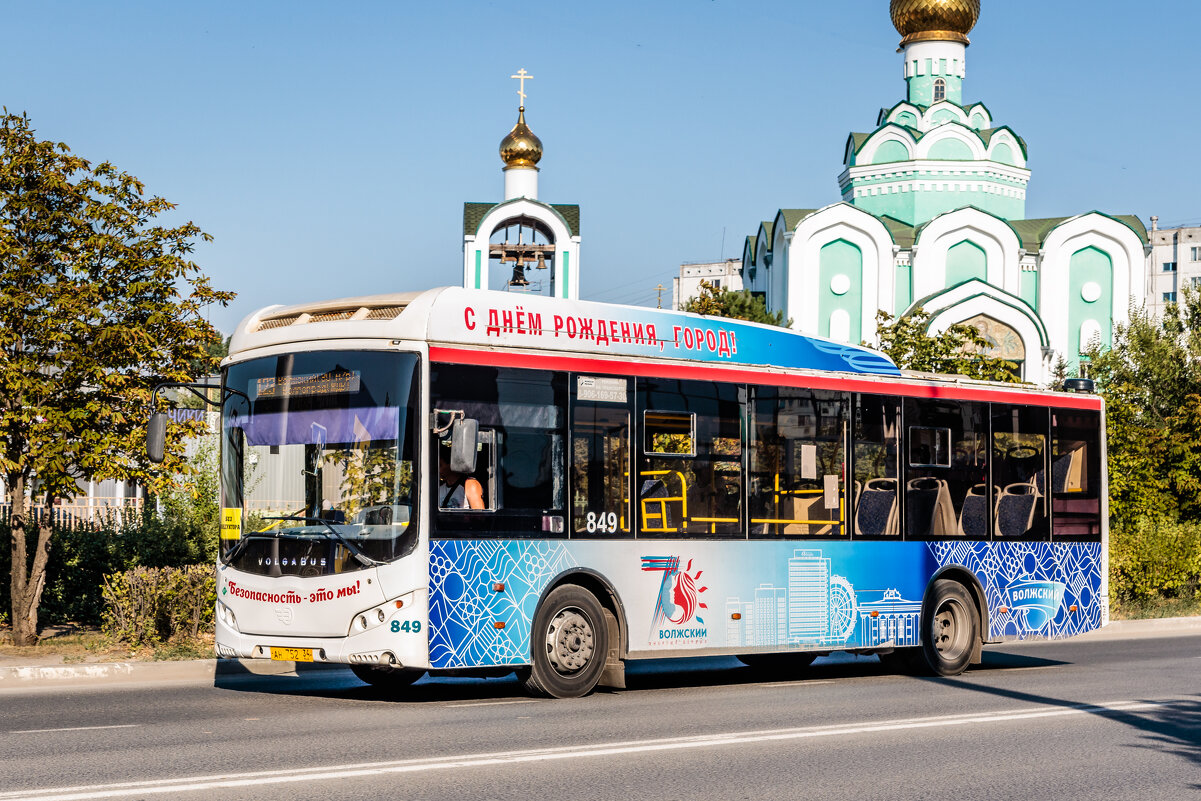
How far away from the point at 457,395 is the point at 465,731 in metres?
2.67

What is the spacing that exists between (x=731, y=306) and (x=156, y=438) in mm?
40067

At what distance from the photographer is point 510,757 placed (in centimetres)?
862

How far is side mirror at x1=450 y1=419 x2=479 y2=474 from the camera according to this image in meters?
10.5

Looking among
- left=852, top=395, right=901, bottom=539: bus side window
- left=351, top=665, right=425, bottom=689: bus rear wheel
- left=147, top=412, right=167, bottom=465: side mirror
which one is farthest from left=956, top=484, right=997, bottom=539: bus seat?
left=147, top=412, right=167, bottom=465: side mirror

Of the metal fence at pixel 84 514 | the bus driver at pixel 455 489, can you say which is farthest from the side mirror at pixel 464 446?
the metal fence at pixel 84 514

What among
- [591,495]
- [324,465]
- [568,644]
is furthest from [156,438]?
[568,644]

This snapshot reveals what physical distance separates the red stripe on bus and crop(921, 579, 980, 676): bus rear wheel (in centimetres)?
203

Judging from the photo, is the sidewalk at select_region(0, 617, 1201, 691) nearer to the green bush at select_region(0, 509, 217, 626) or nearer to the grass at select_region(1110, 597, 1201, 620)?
the green bush at select_region(0, 509, 217, 626)

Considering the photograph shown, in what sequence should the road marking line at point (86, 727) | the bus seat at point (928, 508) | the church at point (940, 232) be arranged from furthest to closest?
the church at point (940, 232) < the bus seat at point (928, 508) < the road marking line at point (86, 727)

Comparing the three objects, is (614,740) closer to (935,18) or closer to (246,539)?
(246,539)

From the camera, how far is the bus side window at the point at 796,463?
13.2 metres

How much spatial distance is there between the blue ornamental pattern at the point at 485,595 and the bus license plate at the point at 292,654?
989 mm

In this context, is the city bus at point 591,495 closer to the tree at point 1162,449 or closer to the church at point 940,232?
the tree at point 1162,449

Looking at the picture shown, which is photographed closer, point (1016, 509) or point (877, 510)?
point (877, 510)
